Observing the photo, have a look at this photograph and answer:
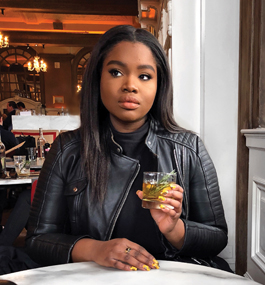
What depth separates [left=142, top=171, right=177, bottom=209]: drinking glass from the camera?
80 cm

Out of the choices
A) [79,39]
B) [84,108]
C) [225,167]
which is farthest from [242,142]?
[79,39]

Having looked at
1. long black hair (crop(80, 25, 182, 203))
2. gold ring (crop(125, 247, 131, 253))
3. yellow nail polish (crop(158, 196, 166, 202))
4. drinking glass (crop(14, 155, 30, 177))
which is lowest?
drinking glass (crop(14, 155, 30, 177))

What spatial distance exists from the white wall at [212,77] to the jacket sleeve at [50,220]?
0.82 meters

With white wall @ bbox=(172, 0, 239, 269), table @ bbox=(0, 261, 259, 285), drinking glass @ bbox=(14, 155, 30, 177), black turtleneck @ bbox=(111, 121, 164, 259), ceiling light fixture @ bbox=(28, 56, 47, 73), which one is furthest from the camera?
ceiling light fixture @ bbox=(28, 56, 47, 73)

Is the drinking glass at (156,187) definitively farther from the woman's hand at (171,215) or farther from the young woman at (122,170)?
the young woman at (122,170)

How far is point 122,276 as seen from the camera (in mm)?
773

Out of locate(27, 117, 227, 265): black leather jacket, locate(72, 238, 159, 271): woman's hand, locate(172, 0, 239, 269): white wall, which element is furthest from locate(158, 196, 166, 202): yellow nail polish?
locate(172, 0, 239, 269): white wall

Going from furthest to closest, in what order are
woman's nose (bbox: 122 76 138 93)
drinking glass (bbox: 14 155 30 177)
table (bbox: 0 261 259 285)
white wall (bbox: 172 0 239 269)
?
drinking glass (bbox: 14 155 30 177) < white wall (bbox: 172 0 239 269) < woman's nose (bbox: 122 76 138 93) < table (bbox: 0 261 259 285)

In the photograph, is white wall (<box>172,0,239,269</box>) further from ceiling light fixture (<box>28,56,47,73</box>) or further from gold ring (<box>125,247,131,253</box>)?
ceiling light fixture (<box>28,56,47,73</box>)

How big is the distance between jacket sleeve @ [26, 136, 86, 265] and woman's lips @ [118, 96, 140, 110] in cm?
33

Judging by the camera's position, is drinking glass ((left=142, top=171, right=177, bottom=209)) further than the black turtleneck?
No

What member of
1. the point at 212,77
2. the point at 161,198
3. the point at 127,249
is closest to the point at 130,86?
the point at 161,198

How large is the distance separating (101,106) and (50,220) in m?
0.48

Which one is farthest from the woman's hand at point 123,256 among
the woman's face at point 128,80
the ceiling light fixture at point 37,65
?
the ceiling light fixture at point 37,65
